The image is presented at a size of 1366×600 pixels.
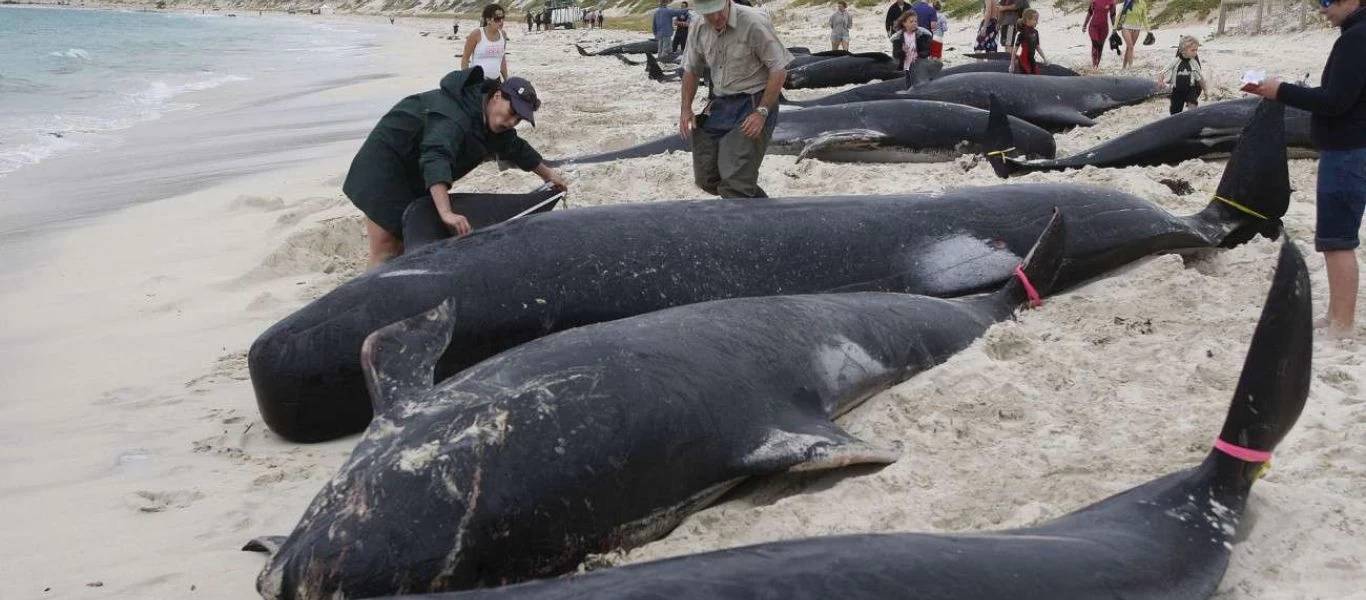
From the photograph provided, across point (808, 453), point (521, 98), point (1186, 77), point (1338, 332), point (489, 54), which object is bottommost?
point (808, 453)

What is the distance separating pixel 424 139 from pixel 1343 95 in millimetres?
4181

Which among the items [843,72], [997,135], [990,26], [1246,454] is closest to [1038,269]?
[1246,454]

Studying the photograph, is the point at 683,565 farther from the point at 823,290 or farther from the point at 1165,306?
the point at 1165,306

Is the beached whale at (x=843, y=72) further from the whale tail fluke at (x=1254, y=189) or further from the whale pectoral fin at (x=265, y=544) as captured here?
the whale pectoral fin at (x=265, y=544)

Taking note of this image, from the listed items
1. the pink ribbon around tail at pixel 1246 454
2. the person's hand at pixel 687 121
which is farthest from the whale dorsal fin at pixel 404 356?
the person's hand at pixel 687 121

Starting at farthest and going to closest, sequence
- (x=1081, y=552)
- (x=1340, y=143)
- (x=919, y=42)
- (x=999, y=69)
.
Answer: (x=919, y=42), (x=999, y=69), (x=1340, y=143), (x=1081, y=552)

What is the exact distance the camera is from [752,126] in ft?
23.1

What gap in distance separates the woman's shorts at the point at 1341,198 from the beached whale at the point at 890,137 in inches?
181

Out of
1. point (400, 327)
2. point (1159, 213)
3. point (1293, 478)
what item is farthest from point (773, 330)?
point (1159, 213)

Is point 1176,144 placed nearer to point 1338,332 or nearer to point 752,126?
point 752,126

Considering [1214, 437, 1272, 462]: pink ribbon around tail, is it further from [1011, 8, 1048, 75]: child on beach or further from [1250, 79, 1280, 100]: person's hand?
[1011, 8, 1048, 75]: child on beach

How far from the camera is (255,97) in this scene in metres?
21.8

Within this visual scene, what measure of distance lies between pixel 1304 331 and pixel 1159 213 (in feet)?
11.2

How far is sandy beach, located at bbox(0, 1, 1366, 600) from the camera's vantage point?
3658 millimetres
